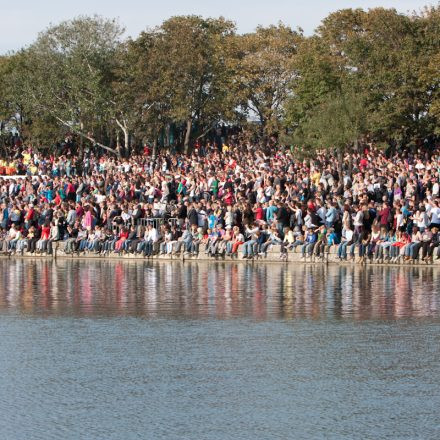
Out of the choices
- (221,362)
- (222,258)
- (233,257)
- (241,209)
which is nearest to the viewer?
(221,362)

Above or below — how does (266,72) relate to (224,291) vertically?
above

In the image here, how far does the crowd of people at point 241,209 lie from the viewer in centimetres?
3856

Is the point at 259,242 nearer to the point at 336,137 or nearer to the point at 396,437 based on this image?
the point at 336,137

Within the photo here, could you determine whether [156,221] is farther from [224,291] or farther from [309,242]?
[224,291]

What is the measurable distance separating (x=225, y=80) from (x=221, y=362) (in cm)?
6312

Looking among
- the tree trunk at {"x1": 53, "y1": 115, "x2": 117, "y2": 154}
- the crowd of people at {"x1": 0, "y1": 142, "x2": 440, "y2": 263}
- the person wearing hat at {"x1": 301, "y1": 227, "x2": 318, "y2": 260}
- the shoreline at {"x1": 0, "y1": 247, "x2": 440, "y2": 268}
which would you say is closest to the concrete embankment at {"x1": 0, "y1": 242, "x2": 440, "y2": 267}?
the shoreline at {"x1": 0, "y1": 247, "x2": 440, "y2": 268}

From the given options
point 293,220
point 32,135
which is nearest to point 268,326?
point 293,220

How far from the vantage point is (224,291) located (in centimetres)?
2845

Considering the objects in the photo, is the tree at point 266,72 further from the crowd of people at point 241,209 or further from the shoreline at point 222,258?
the shoreline at point 222,258

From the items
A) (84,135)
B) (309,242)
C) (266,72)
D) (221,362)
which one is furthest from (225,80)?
(221,362)

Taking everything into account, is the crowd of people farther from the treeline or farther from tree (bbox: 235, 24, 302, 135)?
tree (bbox: 235, 24, 302, 135)

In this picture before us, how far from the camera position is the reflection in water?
23.7 meters

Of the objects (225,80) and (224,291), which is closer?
(224,291)

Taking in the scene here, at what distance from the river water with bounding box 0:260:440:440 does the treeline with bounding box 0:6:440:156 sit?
1224 inches
